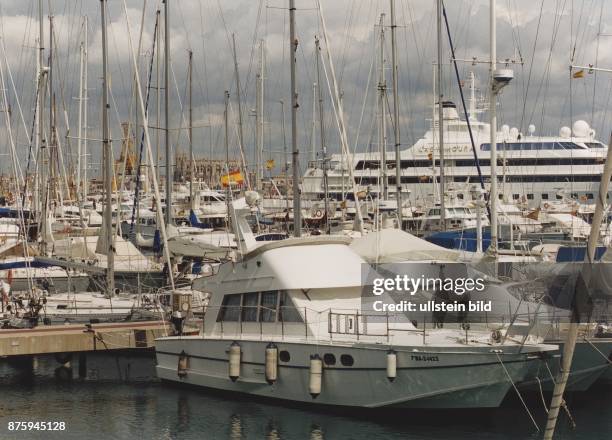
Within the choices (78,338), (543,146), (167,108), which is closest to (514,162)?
(543,146)

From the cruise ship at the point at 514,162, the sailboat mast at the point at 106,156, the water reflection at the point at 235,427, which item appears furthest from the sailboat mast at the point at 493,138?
the cruise ship at the point at 514,162

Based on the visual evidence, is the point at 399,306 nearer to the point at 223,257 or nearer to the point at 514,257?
the point at 223,257

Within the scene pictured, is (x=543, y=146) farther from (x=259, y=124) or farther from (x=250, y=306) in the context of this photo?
(x=250, y=306)

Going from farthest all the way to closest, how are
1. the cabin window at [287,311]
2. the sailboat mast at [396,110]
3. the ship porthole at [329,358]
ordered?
the sailboat mast at [396,110] < the cabin window at [287,311] < the ship porthole at [329,358]

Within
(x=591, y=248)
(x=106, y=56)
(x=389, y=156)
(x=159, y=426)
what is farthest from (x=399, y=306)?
(x=389, y=156)

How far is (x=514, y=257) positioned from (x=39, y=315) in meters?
15.5

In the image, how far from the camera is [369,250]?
850 inches

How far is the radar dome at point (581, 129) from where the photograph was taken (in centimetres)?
7431

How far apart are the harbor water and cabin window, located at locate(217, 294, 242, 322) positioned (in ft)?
5.94

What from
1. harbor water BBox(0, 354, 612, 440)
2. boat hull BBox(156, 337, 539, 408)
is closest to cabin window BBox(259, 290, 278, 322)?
boat hull BBox(156, 337, 539, 408)

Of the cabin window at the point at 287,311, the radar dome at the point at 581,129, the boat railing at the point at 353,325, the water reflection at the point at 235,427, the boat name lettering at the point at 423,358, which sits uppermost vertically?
the radar dome at the point at 581,129

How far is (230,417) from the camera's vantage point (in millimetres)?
17766

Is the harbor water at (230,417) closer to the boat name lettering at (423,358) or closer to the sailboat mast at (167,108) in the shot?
the boat name lettering at (423,358)

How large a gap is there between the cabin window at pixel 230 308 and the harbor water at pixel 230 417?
1.81 meters
